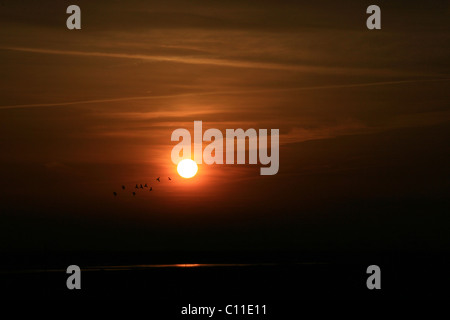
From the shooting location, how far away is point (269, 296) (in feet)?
118

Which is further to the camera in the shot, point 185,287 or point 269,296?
point 185,287
